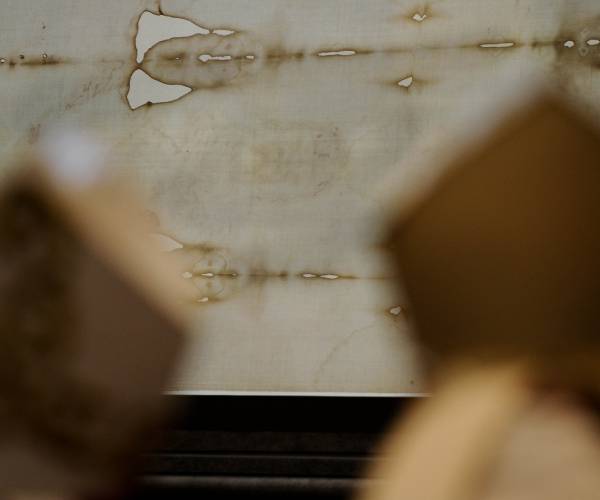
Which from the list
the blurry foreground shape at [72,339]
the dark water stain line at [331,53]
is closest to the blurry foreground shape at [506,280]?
the blurry foreground shape at [72,339]

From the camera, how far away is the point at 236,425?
163 centimetres

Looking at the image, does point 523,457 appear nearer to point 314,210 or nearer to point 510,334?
point 510,334

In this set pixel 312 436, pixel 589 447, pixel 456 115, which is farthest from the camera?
pixel 456 115

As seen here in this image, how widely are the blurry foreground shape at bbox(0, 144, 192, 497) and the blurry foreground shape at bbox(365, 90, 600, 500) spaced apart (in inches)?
2.9

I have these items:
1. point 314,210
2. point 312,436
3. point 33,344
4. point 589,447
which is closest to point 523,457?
point 589,447

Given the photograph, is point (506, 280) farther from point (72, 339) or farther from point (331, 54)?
point (331, 54)

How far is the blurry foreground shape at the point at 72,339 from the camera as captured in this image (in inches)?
11.2

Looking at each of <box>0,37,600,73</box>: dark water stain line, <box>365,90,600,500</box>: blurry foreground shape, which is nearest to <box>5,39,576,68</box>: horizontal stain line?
<box>0,37,600,73</box>: dark water stain line

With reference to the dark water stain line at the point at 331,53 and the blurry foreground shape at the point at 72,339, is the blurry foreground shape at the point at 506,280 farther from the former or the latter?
the dark water stain line at the point at 331,53

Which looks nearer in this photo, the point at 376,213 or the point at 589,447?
the point at 589,447

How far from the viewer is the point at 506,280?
0.27 meters

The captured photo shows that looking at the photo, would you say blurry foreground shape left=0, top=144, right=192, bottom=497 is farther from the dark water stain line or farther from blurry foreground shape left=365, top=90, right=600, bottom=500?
the dark water stain line

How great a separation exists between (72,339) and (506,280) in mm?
119

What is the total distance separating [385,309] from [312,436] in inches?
9.5
